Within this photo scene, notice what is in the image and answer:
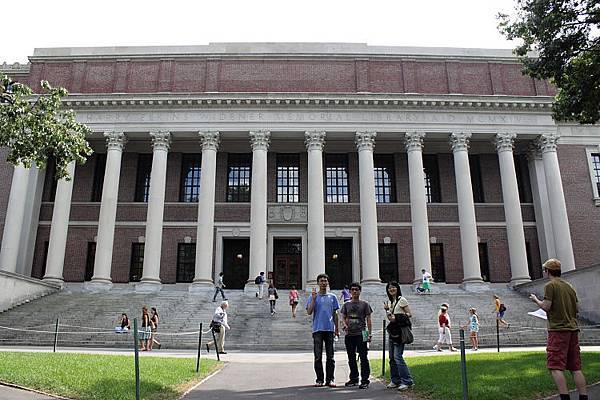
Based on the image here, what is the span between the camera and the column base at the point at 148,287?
28.2 meters

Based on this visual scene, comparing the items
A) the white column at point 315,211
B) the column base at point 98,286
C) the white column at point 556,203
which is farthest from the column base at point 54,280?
the white column at point 556,203

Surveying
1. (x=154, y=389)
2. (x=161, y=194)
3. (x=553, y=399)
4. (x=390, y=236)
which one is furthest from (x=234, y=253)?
(x=553, y=399)

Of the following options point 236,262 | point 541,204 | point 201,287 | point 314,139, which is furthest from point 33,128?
point 541,204

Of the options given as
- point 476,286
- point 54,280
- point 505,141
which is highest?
point 505,141

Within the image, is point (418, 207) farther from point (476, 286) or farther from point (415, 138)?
point (476, 286)

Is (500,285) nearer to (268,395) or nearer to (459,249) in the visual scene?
(459,249)

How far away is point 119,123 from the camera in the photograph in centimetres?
3142

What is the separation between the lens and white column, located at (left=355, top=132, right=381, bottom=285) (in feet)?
94.6

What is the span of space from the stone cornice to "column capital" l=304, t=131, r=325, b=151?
1.84m

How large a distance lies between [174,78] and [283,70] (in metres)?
7.25

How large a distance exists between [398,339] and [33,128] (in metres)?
10.9

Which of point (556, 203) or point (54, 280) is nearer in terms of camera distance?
point (54, 280)

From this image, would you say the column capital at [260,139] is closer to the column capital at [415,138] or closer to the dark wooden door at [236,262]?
the dark wooden door at [236,262]

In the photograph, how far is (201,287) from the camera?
92.5ft
